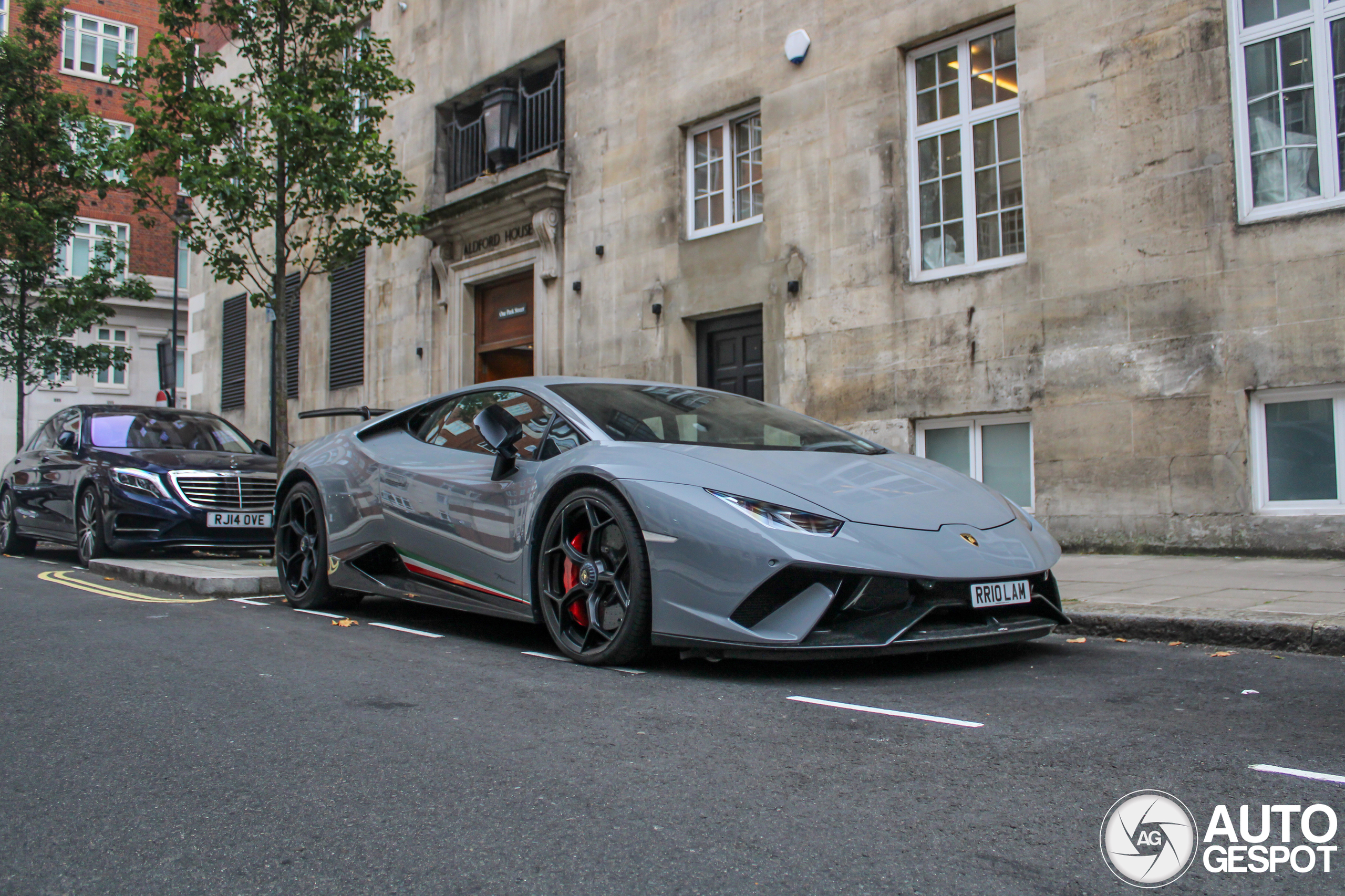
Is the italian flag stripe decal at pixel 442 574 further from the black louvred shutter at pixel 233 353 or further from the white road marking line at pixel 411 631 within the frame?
the black louvred shutter at pixel 233 353

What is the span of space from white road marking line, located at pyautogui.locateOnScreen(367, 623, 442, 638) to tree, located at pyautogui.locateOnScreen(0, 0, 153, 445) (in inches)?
566

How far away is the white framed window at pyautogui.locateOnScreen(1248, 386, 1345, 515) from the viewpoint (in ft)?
26.7

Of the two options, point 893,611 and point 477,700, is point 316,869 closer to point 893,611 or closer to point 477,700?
point 477,700

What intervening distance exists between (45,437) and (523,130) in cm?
793

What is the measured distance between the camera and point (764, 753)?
9.95 feet

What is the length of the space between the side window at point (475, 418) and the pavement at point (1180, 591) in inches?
103

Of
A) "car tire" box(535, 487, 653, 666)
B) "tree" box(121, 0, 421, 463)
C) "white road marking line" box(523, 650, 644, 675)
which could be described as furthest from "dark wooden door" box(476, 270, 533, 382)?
"car tire" box(535, 487, 653, 666)

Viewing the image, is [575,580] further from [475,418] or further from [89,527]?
[89,527]

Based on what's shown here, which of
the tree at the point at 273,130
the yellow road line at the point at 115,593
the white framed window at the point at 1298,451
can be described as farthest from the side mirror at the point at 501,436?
the tree at the point at 273,130

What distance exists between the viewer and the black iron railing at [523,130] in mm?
15516

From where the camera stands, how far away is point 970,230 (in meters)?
10.5

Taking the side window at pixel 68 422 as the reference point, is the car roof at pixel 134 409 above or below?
above

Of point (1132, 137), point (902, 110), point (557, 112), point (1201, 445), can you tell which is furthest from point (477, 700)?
point (557, 112)

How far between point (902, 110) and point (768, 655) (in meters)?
8.41
